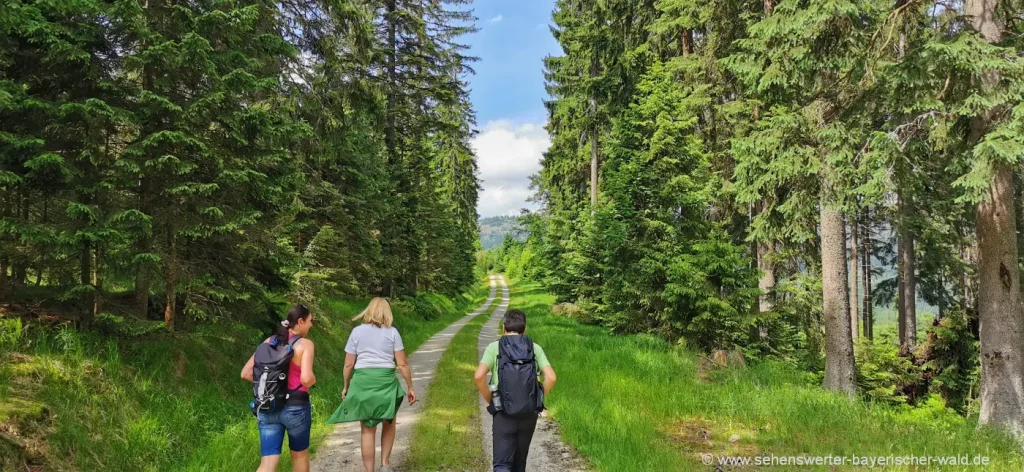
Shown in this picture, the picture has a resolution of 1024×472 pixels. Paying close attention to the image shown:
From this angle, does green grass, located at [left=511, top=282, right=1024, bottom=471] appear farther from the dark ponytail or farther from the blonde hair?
the dark ponytail

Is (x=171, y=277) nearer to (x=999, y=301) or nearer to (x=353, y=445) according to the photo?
(x=353, y=445)

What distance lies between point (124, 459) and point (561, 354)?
8.54 m

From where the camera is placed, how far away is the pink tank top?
4055mm

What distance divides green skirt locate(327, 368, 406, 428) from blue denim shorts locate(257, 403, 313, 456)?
57 centimetres

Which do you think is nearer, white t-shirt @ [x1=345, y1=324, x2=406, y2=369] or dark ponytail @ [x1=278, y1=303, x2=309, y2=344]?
dark ponytail @ [x1=278, y1=303, x2=309, y2=344]

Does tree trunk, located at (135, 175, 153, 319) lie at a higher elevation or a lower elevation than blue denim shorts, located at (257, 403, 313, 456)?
higher

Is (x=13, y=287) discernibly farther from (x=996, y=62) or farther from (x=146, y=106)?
(x=996, y=62)

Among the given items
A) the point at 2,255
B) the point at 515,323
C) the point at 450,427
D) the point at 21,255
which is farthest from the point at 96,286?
the point at 515,323

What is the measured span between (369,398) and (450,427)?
7.48 feet

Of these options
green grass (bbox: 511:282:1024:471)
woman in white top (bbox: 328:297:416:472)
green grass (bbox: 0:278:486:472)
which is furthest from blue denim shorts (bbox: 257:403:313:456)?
green grass (bbox: 511:282:1024:471)

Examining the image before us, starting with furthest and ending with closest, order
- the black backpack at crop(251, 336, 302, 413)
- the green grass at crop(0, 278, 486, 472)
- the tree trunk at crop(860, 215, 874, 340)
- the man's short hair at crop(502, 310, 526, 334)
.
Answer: the tree trunk at crop(860, 215, 874, 340), the green grass at crop(0, 278, 486, 472), the man's short hair at crop(502, 310, 526, 334), the black backpack at crop(251, 336, 302, 413)

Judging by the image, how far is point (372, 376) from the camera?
4.86 meters

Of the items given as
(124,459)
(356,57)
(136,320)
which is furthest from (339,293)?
(124,459)

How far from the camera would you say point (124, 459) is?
4.62 m
